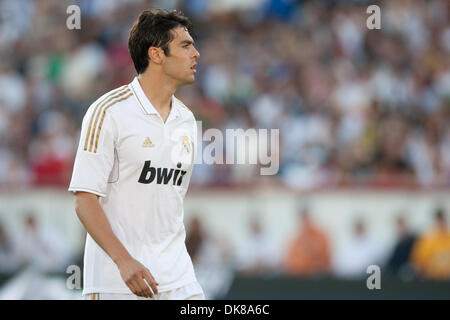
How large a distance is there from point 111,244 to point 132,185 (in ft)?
1.25

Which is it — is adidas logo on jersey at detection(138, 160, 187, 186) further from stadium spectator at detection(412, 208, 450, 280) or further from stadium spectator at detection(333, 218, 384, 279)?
stadium spectator at detection(412, 208, 450, 280)

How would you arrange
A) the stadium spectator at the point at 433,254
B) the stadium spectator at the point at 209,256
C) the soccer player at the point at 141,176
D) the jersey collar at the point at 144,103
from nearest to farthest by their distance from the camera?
the soccer player at the point at 141,176 → the jersey collar at the point at 144,103 → the stadium spectator at the point at 209,256 → the stadium spectator at the point at 433,254

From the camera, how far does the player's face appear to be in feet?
16.7

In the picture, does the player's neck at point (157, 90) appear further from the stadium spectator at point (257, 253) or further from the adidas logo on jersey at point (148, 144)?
the stadium spectator at point (257, 253)

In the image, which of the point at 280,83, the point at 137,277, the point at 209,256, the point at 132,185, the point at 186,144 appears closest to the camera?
the point at 137,277

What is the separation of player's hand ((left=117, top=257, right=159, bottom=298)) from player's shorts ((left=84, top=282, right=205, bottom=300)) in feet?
0.70

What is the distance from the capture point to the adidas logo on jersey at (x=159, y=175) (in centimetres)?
488

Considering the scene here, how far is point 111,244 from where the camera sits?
15.3ft

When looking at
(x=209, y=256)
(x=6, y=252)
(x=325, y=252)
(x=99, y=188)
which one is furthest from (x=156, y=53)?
(x=6, y=252)

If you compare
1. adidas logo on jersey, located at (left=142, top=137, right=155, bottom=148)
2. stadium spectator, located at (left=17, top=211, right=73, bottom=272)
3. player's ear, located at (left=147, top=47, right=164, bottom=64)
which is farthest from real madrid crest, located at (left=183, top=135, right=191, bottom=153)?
stadium spectator, located at (left=17, top=211, right=73, bottom=272)

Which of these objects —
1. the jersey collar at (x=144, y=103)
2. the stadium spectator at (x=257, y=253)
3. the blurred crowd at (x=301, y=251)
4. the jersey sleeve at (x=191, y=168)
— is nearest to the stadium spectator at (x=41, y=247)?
the blurred crowd at (x=301, y=251)

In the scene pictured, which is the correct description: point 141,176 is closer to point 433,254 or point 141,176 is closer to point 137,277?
point 137,277

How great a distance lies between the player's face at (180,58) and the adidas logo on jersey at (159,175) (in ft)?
1.69

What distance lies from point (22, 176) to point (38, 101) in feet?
6.68
